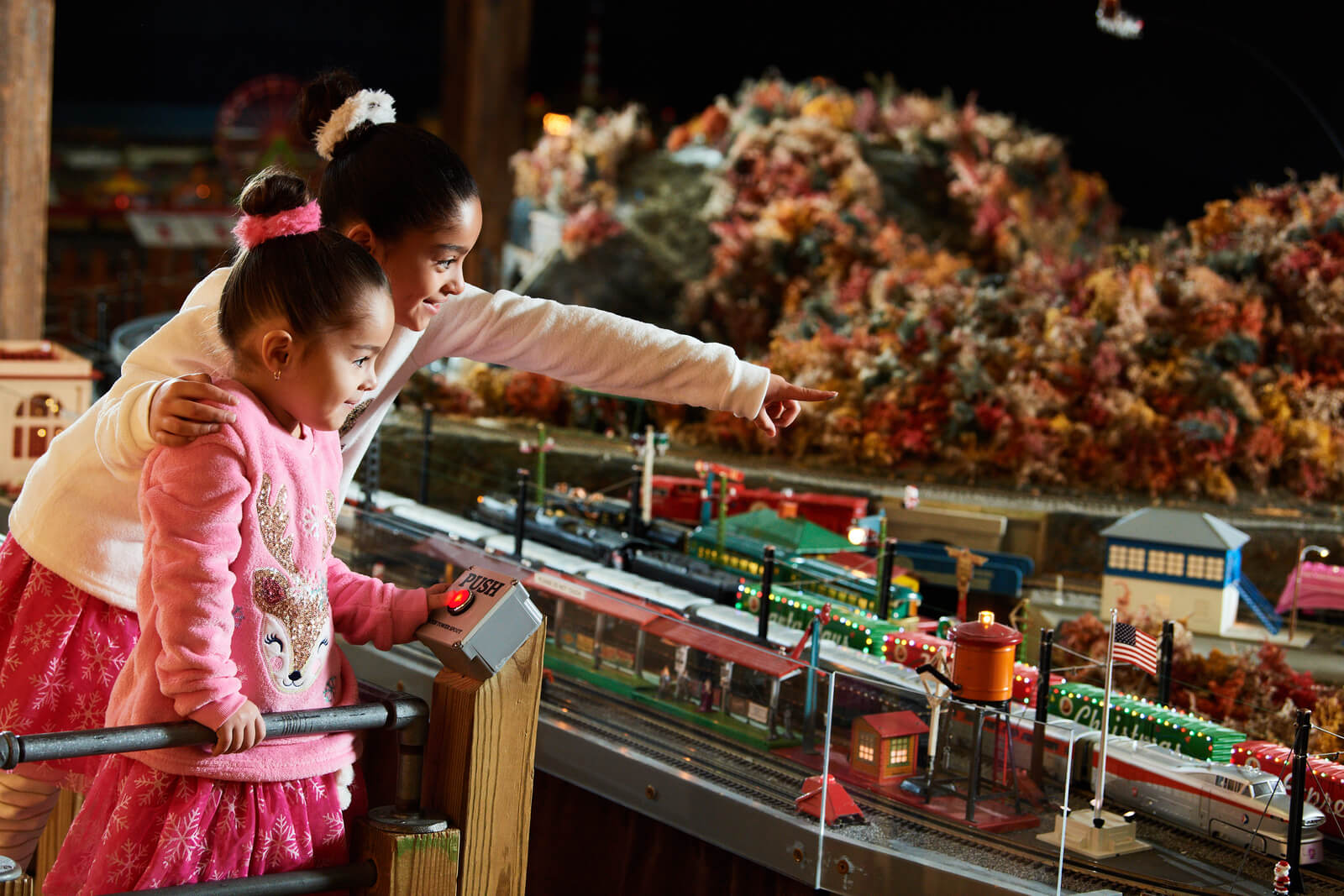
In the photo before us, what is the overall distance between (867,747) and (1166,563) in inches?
61.4

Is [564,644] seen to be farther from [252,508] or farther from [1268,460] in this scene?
[1268,460]

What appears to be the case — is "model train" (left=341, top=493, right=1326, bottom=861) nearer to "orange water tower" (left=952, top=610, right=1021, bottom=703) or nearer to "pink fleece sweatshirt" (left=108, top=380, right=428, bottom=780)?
"orange water tower" (left=952, top=610, right=1021, bottom=703)

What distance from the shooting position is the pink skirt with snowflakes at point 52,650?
148 centimetres

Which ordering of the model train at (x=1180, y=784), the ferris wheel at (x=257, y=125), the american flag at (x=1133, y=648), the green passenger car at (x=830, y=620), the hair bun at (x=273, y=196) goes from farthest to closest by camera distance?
the ferris wheel at (x=257, y=125) → the green passenger car at (x=830, y=620) → the american flag at (x=1133, y=648) → the model train at (x=1180, y=784) → the hair bun at (x=273, y=196)

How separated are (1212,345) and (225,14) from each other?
5861mm

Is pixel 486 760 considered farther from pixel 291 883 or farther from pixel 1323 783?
pixel 1323 783

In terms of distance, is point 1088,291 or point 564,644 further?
point 1088,291

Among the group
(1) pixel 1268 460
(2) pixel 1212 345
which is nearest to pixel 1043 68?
(2) pixel 1212 345

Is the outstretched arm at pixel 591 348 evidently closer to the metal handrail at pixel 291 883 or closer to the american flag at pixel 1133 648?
the metal handrail at pixel 291 883

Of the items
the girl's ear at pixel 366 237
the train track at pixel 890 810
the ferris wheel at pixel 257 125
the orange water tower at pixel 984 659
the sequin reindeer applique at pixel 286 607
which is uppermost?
the ferris wheel at pixel 257 125

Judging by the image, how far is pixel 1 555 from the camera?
1516mm

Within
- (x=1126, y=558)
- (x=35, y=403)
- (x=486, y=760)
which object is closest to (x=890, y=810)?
(x=486, y=760)

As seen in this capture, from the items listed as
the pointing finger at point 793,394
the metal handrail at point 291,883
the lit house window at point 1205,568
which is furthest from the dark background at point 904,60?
the metal handrail at point 291,883

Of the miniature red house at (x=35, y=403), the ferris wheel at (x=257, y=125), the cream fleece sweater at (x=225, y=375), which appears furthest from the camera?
the ferris wheel at (x=257, y=125)
